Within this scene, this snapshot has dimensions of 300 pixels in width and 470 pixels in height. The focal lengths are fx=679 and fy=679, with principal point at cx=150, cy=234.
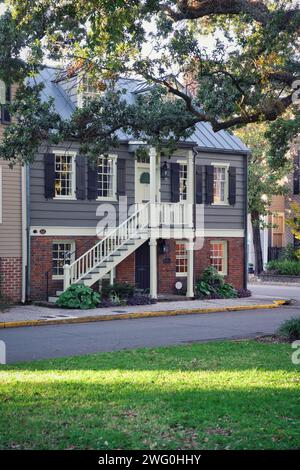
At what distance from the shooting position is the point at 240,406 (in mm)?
7711

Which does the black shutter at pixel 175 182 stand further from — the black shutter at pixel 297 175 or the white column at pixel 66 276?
the black shutter at pixel 297 175

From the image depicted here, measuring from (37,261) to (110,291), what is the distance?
270cm

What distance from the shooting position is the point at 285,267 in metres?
37.9

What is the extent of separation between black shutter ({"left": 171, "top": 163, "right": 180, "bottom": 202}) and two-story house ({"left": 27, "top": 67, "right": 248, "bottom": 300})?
35 millimetres

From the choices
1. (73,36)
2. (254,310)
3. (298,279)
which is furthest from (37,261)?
(298,279)

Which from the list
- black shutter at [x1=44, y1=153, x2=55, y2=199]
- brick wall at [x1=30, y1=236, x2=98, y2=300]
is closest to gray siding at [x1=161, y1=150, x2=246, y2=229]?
black shutter at [x1=44, y1=153, x2=55, y2=199]

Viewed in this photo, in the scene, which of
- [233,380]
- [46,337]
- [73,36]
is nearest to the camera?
[233,380]

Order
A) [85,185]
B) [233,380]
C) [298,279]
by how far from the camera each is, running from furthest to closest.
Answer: [298,279], [85,185], [233,380]

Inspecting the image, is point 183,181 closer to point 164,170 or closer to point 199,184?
point 199,184

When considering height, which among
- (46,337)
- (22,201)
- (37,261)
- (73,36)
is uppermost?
(73,36)

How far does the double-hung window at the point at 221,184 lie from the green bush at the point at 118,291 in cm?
612

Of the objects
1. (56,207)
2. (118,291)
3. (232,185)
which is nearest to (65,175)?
(56,207)

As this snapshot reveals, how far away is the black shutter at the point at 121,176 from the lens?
80.6 ft

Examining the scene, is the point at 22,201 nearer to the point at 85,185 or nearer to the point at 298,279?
the point at 85,185
